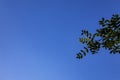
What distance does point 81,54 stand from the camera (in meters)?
10.2

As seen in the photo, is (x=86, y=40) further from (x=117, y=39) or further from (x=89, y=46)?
(x=117, y=39)

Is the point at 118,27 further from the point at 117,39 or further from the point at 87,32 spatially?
the point at 87,32

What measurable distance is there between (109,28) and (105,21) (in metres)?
0.38

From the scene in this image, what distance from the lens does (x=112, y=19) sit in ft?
31.9

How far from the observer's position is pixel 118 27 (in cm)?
971

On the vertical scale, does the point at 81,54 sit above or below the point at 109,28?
below

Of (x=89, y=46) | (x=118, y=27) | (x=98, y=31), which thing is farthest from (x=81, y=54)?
(x=118, y=27)

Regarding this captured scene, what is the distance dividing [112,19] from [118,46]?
1293 millimetres

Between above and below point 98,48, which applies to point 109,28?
above

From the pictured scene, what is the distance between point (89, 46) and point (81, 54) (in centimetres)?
54

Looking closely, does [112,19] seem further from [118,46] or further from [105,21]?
[118,46]

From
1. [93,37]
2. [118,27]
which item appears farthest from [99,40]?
[118,27]

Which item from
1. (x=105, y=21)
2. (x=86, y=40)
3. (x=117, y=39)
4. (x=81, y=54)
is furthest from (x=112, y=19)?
(x=81, y=54)

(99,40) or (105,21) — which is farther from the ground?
(105,21)
